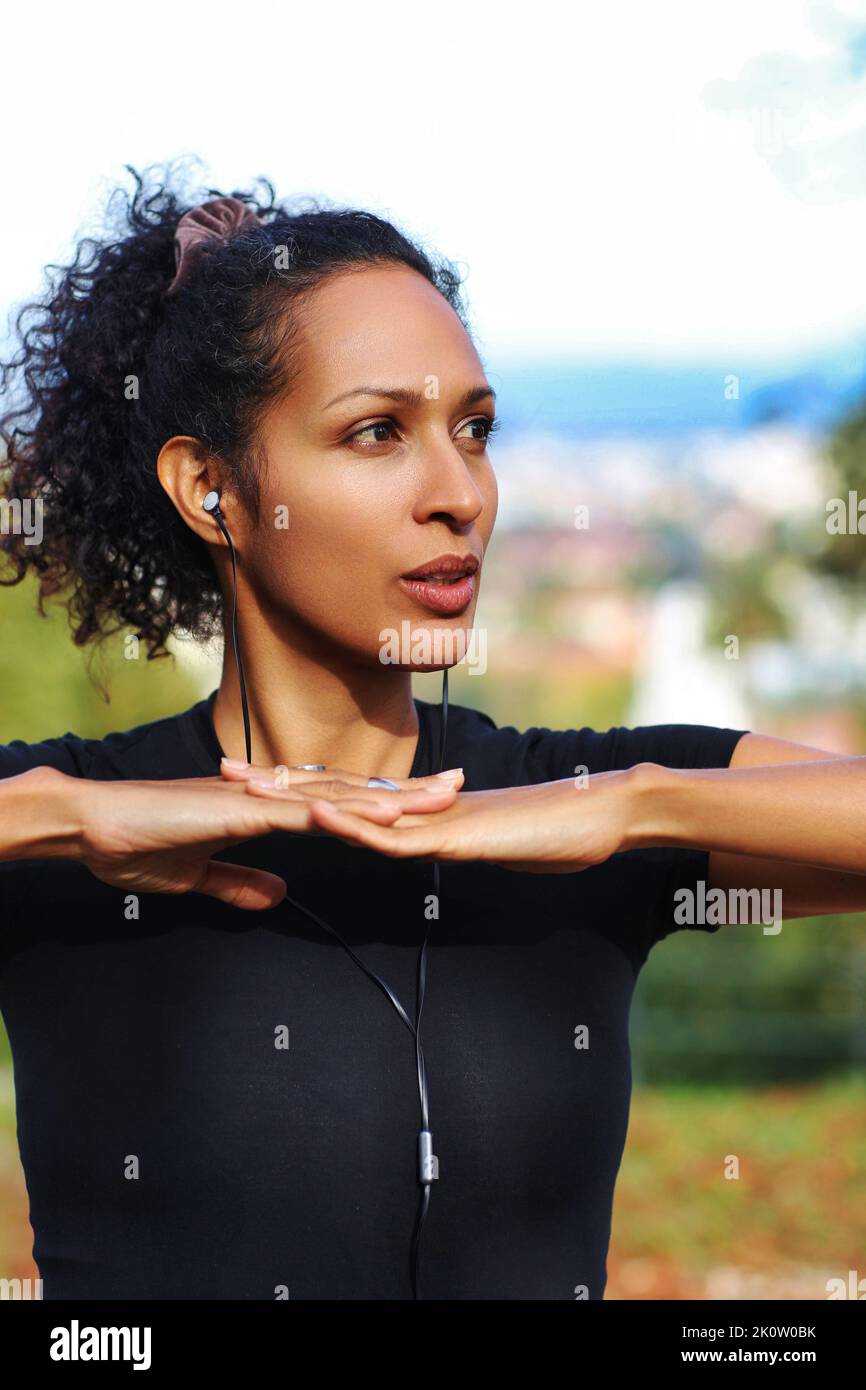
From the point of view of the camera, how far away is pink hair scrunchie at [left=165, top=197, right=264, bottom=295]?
102 inches

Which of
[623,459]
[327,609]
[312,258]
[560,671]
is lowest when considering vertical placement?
[327,609]

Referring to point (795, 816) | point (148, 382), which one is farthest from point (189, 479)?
point (795, 816)

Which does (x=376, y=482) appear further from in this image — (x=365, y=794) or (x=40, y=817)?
(x=40, y=817)

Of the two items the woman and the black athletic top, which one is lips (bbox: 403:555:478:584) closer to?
the woman

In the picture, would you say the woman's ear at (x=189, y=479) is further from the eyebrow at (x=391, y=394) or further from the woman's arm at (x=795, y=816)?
the woman's arm at (x=795, y=816)

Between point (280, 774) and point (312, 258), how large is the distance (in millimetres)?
891

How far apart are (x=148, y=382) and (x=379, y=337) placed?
0.54 meters

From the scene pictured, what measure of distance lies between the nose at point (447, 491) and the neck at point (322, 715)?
0.29 m

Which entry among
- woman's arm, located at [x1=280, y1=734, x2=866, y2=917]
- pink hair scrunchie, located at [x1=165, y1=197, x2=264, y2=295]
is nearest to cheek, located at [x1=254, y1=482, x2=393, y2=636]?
woman's arm, located at [x1=280, y1=734, x2=866, y2=917]

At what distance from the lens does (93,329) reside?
2666 millimetres

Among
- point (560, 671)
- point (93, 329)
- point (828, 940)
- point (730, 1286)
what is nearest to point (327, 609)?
point (93, 329)

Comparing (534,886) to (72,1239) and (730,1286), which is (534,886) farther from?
(730,1286)

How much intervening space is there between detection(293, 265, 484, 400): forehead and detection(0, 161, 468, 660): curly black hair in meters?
0.04
